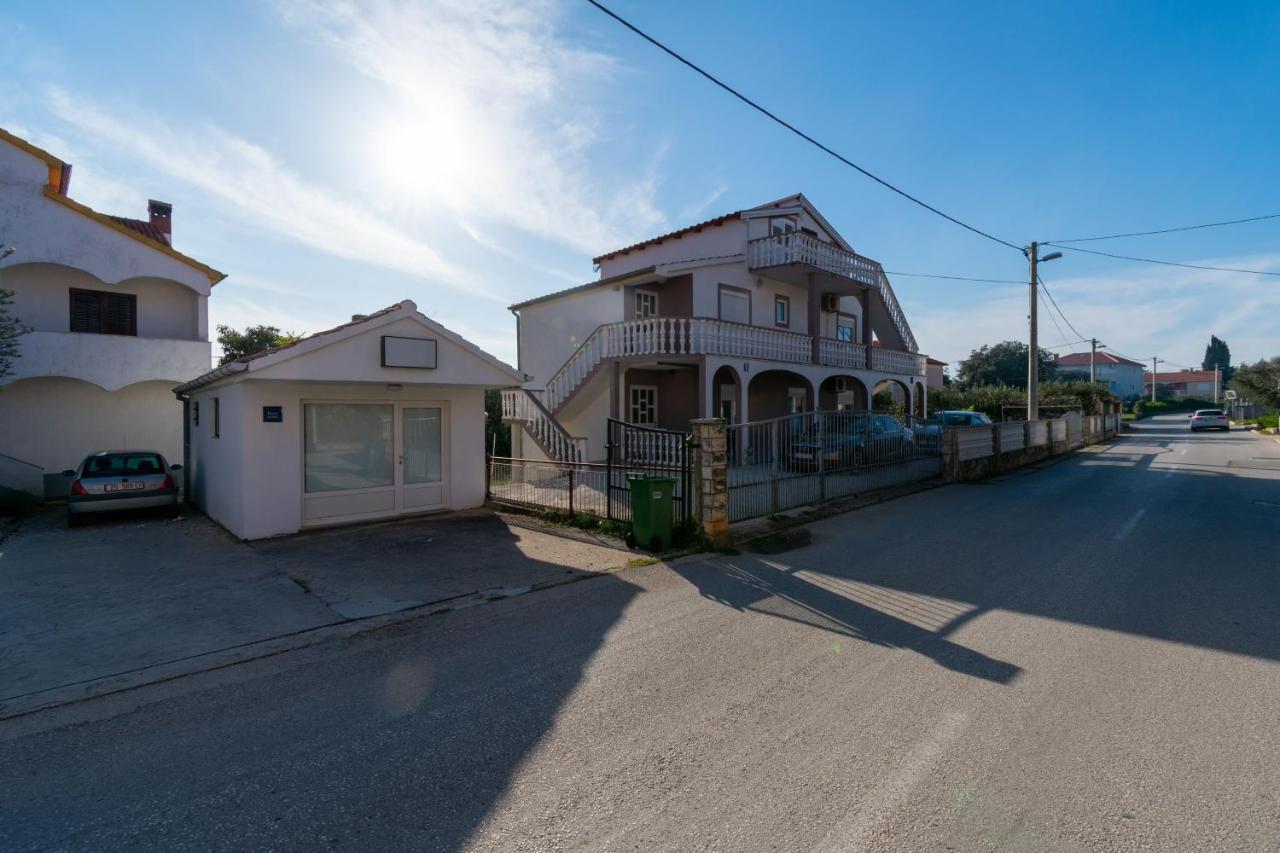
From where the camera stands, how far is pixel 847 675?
4453 mm

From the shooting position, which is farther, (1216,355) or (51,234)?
(1216,355)

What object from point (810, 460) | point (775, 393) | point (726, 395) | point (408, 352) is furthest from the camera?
point (775, 393)

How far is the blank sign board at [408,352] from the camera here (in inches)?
392

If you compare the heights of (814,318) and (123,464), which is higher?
(814,318)

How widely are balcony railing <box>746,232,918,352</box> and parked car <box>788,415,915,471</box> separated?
733cm

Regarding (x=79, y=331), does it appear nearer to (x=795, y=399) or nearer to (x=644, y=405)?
(x=644, y=405)

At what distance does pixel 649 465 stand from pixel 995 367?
70.1m

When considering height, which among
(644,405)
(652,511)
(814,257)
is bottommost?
(652,511)

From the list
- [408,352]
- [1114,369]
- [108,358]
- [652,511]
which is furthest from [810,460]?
[1114,369]

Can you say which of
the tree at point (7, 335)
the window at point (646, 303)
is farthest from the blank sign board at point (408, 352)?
the window at point (646, 303)

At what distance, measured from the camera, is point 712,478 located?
873 centimetres

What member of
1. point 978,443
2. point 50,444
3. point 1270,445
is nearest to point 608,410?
point 978,443

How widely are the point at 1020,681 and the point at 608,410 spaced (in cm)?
1411

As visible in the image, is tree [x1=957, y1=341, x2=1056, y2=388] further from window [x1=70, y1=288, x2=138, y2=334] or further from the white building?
window [x1=70, y1=288, x2=138, y2=334]
